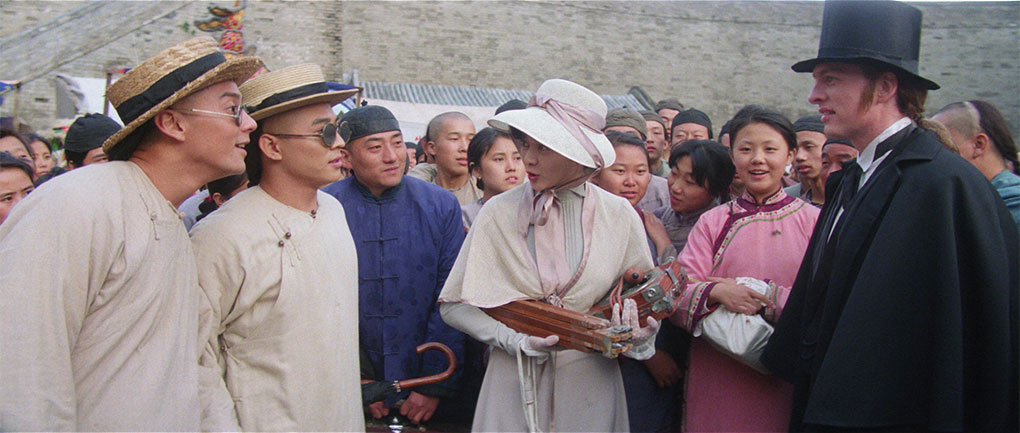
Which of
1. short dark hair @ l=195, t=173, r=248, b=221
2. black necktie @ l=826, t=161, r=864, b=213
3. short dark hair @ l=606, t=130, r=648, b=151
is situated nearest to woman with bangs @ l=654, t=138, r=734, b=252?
short dark hair @ l=606, t=130, r=648, b=151

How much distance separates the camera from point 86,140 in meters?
4.36

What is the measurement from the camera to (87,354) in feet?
6.67

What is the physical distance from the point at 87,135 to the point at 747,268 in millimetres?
3693

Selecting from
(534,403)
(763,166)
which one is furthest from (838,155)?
(534,403)

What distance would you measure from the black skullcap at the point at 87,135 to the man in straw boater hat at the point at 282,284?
201 cm

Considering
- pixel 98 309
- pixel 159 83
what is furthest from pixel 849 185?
pixel 98 309

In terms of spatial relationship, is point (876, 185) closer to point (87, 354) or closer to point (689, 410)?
point (689, 410)

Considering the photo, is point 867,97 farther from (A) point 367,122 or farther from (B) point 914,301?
(A) point 367,122

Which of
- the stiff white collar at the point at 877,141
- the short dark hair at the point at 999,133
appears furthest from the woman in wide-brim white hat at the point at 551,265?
the short dark hair at the point at 999,133

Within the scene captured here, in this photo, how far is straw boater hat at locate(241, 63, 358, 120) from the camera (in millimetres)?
2779

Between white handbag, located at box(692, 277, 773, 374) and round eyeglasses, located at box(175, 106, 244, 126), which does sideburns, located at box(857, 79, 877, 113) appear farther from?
round eyeglasses, located at box(175, 106, 244, 126)

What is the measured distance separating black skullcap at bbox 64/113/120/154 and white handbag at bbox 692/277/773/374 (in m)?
3.43

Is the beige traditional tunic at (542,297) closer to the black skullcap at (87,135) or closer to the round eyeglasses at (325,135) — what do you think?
the round eyeglasses at (325,135)

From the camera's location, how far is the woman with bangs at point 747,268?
3.22 metres
